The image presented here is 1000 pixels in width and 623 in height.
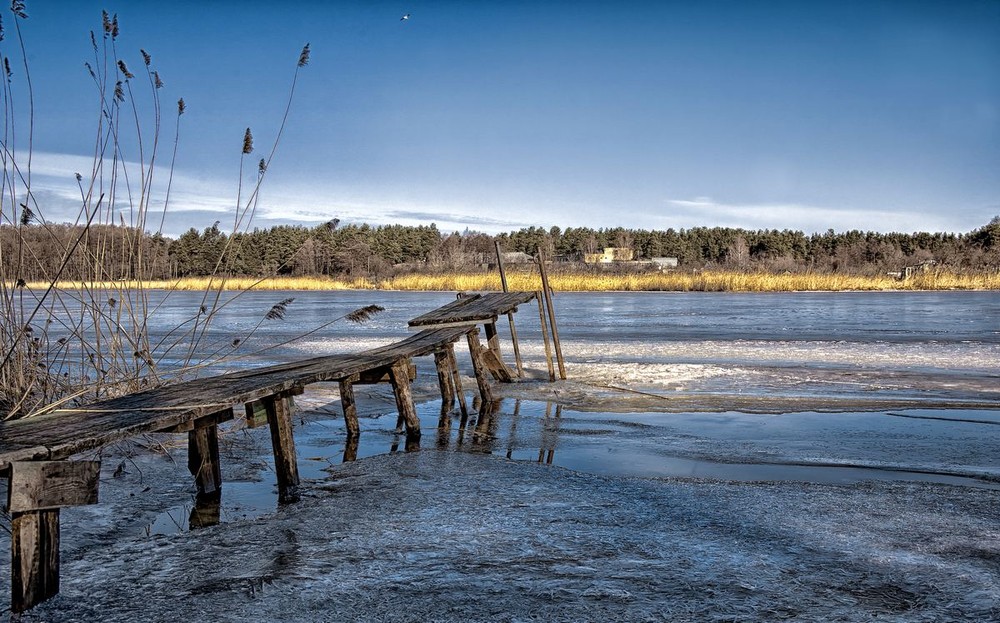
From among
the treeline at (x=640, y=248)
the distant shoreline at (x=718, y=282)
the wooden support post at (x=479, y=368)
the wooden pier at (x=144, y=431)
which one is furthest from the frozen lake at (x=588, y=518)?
the treeline at (x=640, y=248)

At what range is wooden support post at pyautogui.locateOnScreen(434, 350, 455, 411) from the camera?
7336mm

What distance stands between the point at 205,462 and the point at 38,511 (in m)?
1.81

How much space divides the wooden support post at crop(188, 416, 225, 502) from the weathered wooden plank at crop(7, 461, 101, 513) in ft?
5.57

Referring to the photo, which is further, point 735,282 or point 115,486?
point 735,282

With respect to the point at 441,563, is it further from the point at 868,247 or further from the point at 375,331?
the point at 868,247

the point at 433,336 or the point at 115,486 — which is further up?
the point at 433,336

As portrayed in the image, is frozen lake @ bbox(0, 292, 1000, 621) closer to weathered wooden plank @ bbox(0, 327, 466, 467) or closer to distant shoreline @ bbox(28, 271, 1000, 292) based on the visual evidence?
weathered wooden plank @ bbox(0, 327, 466, 467)

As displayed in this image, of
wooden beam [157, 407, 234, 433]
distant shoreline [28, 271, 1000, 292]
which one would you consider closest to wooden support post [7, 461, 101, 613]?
wooden beam [157, 407, 234, 433]

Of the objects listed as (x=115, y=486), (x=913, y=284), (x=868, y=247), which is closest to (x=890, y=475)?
(x=115, y=486)

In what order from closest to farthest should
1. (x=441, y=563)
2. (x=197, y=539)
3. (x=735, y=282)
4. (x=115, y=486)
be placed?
(x=441, y=563)
(x=197, y=539)
(x=115, y=486)
(x=735, y=282)

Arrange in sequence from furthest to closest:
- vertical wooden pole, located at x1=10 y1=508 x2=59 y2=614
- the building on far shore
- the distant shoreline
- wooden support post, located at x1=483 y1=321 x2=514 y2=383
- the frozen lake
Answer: the building on far shore, the distant shoreline, wooden support post, located at x1=483 y1=321 x2=514 y2=383, the frozen lake, vertical wooden pole, located at x1=10 y1=508 x2=59 y2=614

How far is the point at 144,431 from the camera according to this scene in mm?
3059

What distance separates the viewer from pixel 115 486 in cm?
462

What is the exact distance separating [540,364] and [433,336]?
13.9 ft
